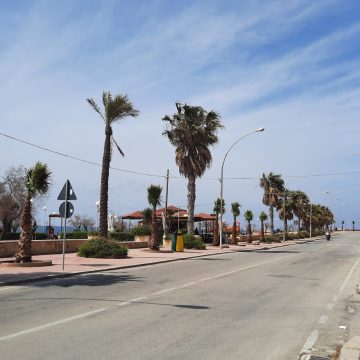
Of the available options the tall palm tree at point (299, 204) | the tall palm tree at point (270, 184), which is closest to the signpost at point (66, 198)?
the tall palm tree at point (270, 184)

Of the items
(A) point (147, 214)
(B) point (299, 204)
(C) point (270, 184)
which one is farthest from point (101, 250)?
(B) point (299, 204)

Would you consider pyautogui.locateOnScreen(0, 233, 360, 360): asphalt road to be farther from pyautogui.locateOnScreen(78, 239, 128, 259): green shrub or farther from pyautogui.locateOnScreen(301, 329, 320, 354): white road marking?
pyautogui.locateOnScreen(78, 239, 128, 259): green shrub

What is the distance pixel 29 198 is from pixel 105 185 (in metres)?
8.87

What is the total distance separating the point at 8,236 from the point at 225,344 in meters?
33.3

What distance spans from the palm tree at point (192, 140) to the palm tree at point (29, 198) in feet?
74.9

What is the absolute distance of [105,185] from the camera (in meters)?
28.7

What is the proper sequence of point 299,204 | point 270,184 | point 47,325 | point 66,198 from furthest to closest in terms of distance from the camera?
point 299,204, point 270,184, point 66,198, point 47,325

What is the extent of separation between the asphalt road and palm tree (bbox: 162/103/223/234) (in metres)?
26.2

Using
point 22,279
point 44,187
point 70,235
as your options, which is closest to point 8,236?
point 70,235

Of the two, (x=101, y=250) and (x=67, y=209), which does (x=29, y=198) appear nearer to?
(x=67, y=209)

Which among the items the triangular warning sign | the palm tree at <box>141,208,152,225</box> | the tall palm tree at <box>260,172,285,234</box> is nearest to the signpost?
the triangular warning sign

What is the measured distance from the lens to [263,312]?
10633 mm

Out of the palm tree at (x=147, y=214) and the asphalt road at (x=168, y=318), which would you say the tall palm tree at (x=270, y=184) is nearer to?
the palm tree at (x=147, y=214)

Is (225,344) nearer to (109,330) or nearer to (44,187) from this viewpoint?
(109,330)
